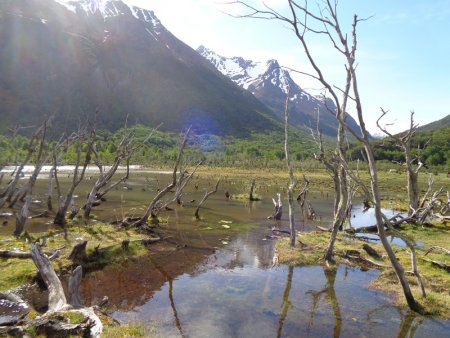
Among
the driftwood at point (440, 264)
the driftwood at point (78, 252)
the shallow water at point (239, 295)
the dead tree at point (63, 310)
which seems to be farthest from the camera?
the driftwood at point (440, 264)

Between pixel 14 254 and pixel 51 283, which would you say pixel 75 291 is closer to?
pixel 51 283

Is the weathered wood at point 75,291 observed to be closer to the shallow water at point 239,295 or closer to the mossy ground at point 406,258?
the shallow water at point 239,295

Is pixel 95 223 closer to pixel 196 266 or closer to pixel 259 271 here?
pixel 196 266

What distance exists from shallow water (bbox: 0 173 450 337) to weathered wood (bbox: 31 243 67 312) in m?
1.42

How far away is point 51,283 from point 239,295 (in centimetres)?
647

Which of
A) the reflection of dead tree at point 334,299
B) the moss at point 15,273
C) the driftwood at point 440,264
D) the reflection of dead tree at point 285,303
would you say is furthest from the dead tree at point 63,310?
the driftwood at point 440,264

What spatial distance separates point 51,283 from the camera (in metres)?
12.2

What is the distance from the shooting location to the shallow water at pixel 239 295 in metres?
12.0

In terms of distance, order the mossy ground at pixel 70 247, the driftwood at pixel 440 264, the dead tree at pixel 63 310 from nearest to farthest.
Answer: the dead tree at pixel 63 310 < the mossy ground at pixel 70 247 < the driftwood at pixel 440 264

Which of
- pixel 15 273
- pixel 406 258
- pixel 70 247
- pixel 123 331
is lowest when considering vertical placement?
pixel 406 258

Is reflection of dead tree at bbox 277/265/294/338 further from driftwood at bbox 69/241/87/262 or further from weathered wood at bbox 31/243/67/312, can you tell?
driftwood at bbox 69/241/87/262

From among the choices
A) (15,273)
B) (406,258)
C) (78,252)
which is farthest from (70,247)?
(406,258)

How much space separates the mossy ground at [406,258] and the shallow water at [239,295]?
0.72 m

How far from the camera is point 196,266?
18422mm
